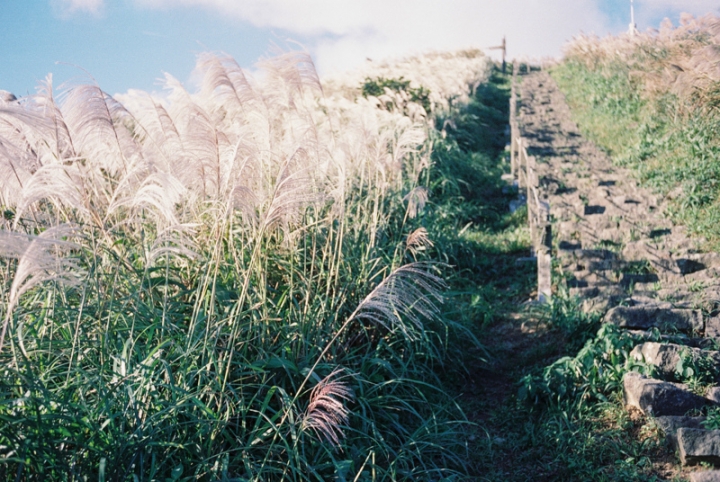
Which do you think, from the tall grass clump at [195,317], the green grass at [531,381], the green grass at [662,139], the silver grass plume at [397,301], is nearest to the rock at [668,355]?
the green grass at [531,381]

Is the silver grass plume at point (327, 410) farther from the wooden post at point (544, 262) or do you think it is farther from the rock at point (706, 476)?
the wooden post at point (544, 262)

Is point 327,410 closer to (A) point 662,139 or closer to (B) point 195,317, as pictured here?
(B) point 195,317

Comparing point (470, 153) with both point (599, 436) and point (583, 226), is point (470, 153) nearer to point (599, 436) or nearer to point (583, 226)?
point (583, 226)

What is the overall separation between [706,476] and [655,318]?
68.2 inches

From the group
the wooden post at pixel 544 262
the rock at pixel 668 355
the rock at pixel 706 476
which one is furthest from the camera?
the wooden post at pixel 544 262

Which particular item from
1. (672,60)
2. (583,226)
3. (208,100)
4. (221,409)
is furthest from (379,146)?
(672,60)

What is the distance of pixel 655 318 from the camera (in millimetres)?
4883

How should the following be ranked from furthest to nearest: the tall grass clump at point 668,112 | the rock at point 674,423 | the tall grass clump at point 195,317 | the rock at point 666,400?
the tall grass clump at point 668,112, the rock at point 666,400, the rock at point 674,423, the tall grass clump at point 195,317

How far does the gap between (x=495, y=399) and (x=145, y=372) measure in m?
2.82

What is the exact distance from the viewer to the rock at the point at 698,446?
11.5ft

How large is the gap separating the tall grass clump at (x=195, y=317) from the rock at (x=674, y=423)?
4.22 feet

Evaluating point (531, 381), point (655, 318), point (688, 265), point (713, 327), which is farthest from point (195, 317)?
point (688, 265)

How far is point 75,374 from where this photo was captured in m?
3.07

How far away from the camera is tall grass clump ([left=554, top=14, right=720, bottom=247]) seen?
7784mm
